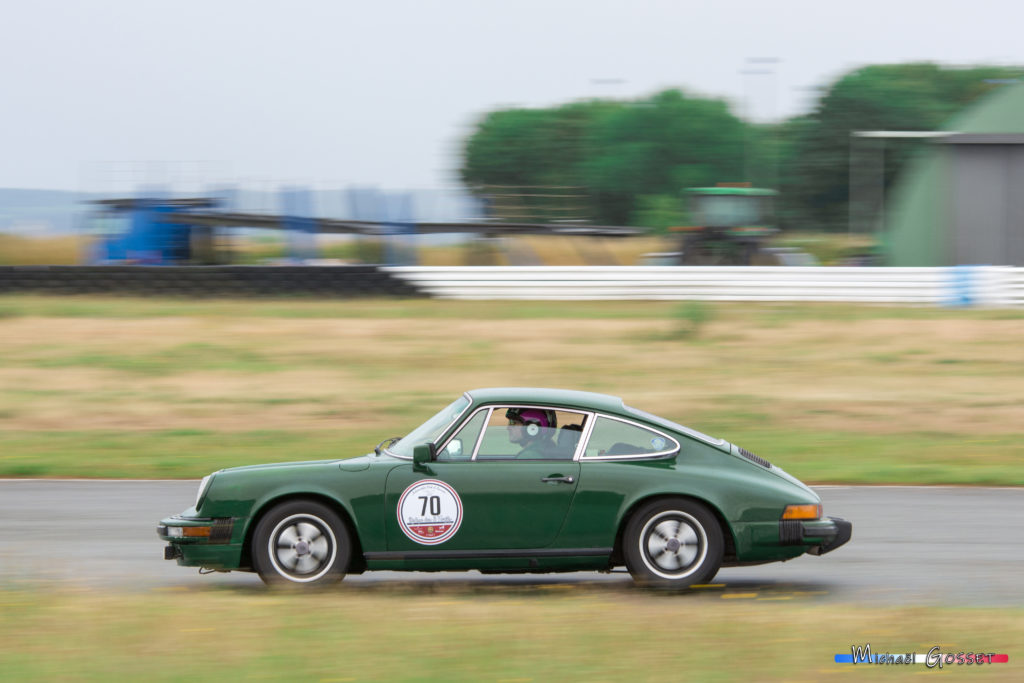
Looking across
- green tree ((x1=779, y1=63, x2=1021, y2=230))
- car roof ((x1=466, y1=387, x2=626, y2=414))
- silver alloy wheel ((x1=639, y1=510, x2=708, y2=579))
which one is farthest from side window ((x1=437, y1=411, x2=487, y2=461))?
green tree ((x1=779, y1=63, x2=1021, y2=230))

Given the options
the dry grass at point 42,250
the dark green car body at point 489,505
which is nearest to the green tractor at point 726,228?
the dry grass at point 42,250

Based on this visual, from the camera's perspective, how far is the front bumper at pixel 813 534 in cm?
630

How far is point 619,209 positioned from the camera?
2491 inches

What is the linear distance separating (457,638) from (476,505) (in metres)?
1.45

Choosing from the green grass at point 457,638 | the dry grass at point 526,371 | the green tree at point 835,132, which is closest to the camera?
the green grass at point 457,638

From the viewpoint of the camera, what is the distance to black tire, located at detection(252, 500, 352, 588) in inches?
244

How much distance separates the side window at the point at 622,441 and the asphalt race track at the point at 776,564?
762 millimetres

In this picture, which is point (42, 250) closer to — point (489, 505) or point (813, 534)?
point (489, 505)

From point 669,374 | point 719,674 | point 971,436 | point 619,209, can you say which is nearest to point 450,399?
point 669,374

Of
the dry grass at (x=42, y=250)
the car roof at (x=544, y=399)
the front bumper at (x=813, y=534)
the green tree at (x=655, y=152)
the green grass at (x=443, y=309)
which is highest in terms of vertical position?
the green tree at (x=655, y=152)

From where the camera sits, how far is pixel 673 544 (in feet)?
20.6

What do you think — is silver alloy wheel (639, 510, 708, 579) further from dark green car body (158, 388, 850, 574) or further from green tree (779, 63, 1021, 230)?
green tree (779, 63, 1021, 230)

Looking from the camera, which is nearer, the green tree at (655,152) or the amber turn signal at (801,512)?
the amber turn signal at (801,512)

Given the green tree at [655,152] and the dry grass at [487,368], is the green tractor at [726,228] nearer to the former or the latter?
the dry grass at [487,368]
